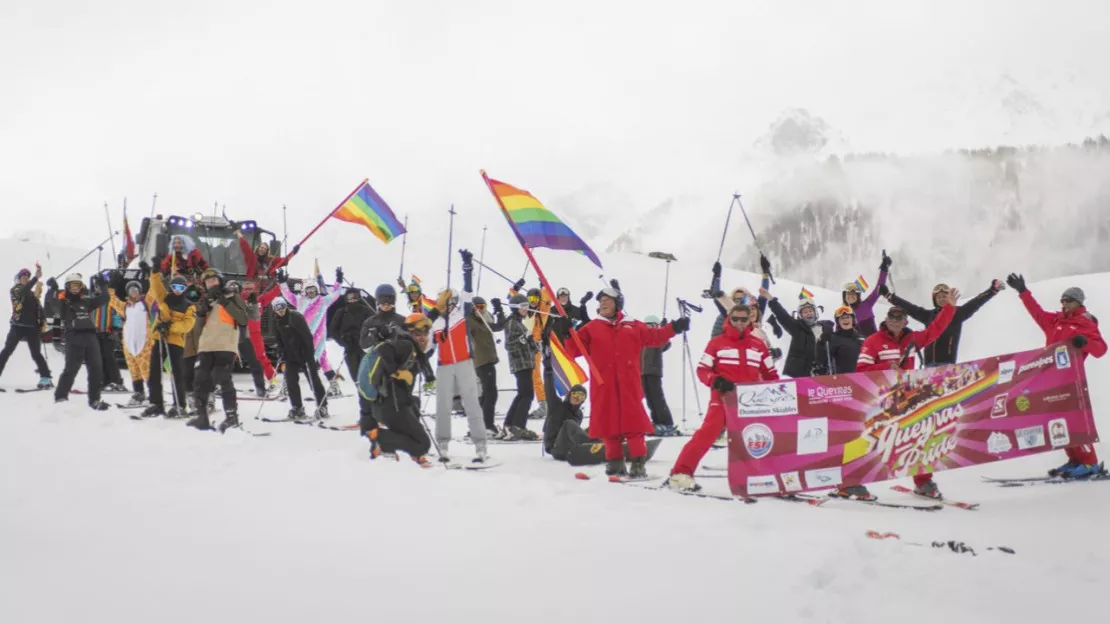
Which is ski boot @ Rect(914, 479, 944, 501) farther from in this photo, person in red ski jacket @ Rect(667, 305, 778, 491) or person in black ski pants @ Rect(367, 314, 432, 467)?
person in black ski pants @ Rect(367, 314, 432, 467)

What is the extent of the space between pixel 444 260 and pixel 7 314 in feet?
64.1

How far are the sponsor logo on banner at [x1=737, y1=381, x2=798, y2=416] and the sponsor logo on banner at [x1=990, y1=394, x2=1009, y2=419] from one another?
162 centimetres

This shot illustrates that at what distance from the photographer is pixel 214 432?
8.50 meters

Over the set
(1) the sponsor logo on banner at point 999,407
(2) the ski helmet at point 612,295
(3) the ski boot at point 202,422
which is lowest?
(3) the ski boot at point 202,422

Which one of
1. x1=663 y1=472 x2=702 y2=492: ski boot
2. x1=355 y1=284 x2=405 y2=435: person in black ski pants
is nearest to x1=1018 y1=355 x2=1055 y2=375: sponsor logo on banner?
x1=663 y1=472 x2=702 y2=492: ski boot

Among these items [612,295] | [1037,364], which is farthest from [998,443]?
[612,295]

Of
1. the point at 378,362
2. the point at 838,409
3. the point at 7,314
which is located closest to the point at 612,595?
the point at 838,409

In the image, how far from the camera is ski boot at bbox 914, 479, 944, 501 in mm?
6652

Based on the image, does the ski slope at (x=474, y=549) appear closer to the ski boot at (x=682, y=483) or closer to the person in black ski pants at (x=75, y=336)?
the ski boot at (x=682, y=483)

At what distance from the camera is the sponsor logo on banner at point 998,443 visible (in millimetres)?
6742

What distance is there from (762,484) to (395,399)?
10.4 ft

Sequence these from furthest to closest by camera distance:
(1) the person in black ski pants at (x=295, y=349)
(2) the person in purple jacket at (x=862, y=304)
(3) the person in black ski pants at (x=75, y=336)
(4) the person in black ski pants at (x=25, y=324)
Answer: (4) the person in black ski pants at (x=25, y=324) → (1) the person in black ski pants at (x=295, y=349) → (3) the person in black ski pants at (x=75, y=336) → (2) the person in purple jacket at (x=862, y=304)

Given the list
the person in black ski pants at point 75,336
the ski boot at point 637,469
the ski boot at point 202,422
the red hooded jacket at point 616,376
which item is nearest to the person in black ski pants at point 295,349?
the ski boot at point 202,422

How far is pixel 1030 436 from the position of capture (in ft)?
22.4
